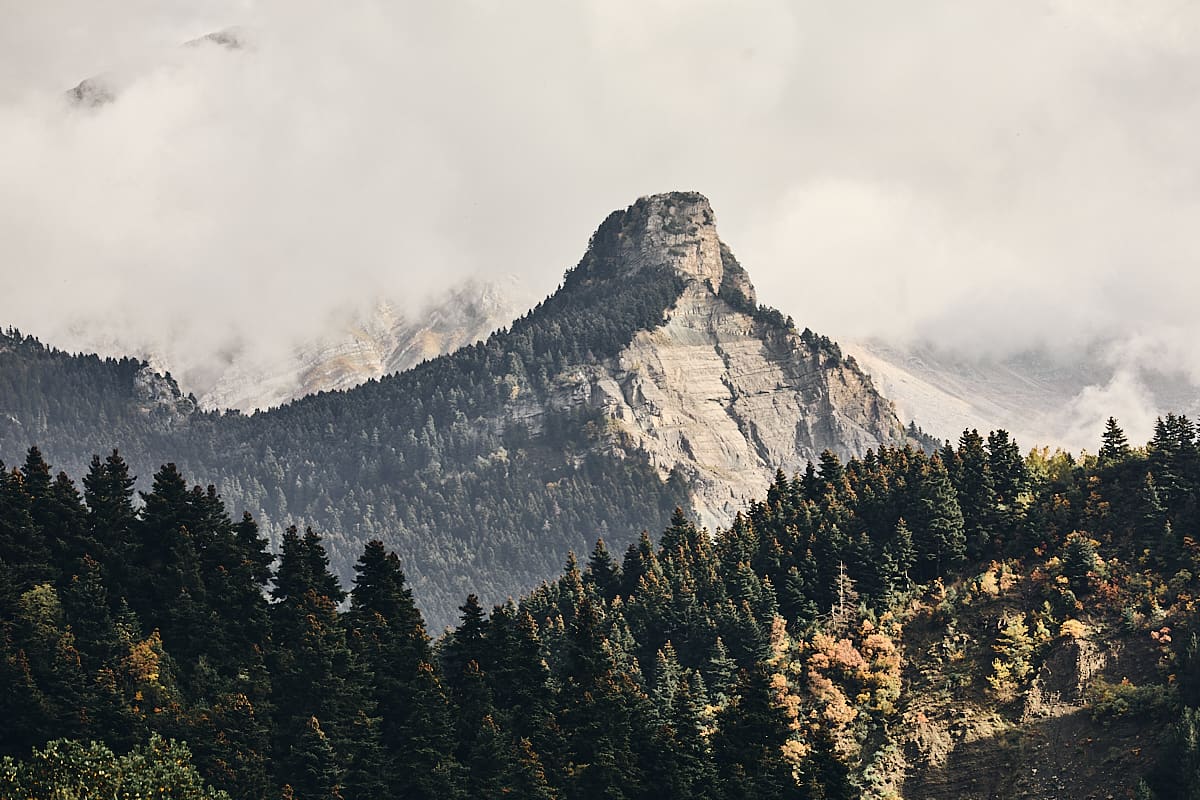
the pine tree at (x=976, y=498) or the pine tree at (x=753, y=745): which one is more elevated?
the pine tree at (x=976, y=498)

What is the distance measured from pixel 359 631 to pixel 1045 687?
169 ft

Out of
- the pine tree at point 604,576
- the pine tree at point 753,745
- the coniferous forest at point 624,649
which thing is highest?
the pine tree at point 604,576

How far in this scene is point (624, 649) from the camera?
429ft

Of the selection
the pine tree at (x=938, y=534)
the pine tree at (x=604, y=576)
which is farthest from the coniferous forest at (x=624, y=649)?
the pine tree at (x=604, y=576)

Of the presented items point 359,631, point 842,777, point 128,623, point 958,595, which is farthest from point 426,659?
point 958,595

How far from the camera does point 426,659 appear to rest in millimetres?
114812

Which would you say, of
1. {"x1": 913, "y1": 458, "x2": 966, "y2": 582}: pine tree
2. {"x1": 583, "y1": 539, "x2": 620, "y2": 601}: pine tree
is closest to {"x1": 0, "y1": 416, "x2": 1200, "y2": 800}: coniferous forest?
{"x1": 913, "y1": 458, "x2": 966, "y2": 582}: pine tree

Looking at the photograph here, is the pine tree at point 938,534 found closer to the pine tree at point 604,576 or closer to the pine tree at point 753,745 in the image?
the pine tree at point 753,745

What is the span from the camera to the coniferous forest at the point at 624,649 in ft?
333

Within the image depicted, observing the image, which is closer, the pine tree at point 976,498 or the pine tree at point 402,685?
the pine tree at point 402,685

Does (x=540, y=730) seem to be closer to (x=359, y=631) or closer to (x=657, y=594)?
(x=359, y=631)

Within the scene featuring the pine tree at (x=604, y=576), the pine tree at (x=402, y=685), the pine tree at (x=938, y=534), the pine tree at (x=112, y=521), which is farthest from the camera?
Answer: the pine tree at (x=604, y=576)

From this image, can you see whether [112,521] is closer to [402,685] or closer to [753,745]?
[402,685]

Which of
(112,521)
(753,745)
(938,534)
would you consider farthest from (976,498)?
(112,521)
